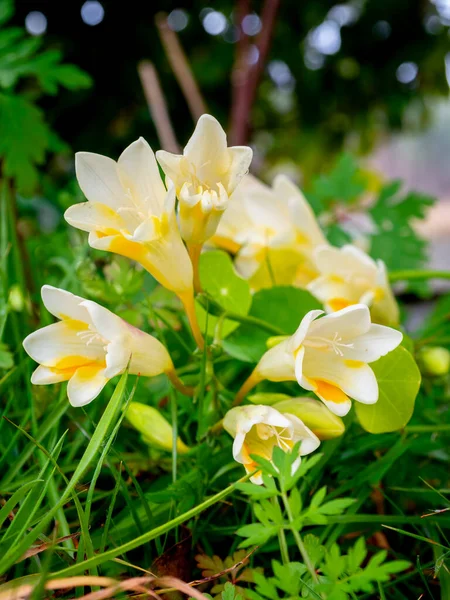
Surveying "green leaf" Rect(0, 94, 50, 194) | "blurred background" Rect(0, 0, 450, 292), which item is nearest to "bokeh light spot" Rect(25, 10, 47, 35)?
"blurred background" Rect(0, 0, 450, 292)

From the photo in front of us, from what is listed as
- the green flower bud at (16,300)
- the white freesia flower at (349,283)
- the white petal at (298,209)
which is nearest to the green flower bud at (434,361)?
the white freesia flower at (349,283)

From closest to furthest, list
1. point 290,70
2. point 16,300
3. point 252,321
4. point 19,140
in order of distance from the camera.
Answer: point 252,321
point 16,300
point 19,140
point 290,70

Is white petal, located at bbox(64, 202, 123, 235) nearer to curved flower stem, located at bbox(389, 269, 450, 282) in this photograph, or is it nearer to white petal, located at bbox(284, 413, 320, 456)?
white petal, located at bbox(284, 413, 320, 456)

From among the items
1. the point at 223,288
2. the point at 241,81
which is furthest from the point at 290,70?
the point at 223,288

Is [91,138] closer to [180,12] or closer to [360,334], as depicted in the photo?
[180,12]

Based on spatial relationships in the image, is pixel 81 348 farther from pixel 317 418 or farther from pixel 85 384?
pixel 317 418

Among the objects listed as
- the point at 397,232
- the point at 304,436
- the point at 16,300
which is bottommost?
the point at 397,232

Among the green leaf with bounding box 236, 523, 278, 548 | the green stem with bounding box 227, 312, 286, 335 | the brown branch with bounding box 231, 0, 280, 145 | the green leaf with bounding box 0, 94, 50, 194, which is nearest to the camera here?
the green leaf with bounding box 236, 523, 278, 548
